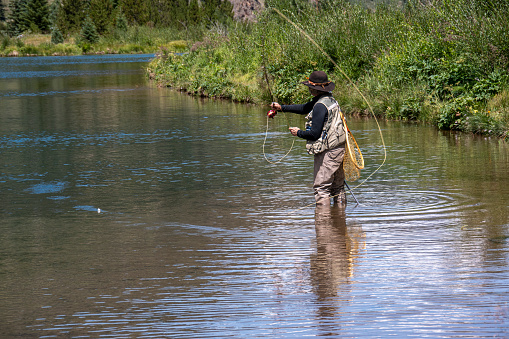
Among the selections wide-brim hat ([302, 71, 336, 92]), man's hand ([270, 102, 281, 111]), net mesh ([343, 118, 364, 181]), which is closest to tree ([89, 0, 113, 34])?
man's hand ([270, 102, 281, 111])

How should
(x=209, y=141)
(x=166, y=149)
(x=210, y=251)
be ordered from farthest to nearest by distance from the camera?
1. (x=209, y=141)
2. (x=166, y=149)
3. (x=210, y=251)

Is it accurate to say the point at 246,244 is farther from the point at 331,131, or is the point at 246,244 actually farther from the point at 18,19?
the point at 18,19

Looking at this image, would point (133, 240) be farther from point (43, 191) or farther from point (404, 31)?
point (404, 31)

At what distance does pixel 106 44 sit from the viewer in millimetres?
104250

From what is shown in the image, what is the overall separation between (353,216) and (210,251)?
2134mm

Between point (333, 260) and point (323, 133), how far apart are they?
7.27 ft

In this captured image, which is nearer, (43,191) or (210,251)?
(210,251)

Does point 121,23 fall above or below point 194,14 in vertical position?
below

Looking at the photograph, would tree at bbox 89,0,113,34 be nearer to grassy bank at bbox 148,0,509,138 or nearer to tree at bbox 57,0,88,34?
tree at bbox 57,0,88,34

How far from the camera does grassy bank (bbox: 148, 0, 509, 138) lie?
17.0 metres

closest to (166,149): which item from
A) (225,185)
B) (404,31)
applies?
(225,185)

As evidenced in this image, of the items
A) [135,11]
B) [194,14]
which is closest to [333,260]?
[135,11]

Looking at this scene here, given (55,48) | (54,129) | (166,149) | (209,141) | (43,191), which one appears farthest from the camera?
(55,48)

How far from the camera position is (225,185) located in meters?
10.9
